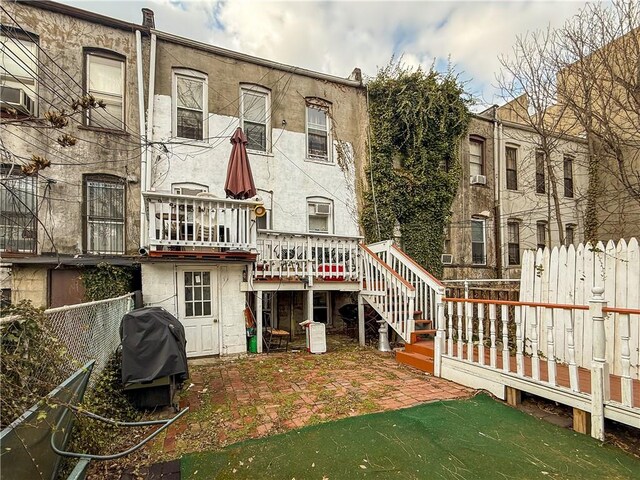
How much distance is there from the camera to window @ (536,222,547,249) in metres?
13.2

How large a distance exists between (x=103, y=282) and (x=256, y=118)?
5620 millimetres

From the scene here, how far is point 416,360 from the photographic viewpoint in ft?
18.3

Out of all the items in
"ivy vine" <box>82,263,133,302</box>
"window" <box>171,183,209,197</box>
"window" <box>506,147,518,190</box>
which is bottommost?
"ivy vine" <box>82,263,133,302</box>

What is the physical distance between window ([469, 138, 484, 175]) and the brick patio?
28.9 feet

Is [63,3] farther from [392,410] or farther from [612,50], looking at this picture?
[612,50]

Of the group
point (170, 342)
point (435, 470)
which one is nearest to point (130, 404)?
point (170, 342)

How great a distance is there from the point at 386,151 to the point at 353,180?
142 centimetres

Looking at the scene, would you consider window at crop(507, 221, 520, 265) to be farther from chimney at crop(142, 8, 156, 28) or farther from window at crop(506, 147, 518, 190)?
chimney at crop(142, 8, 156, 28)

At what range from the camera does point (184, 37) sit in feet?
26.9

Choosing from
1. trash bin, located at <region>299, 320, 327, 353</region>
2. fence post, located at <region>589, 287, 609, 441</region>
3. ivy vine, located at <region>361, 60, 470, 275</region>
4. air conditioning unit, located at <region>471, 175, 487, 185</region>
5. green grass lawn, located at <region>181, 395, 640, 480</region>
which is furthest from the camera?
air conditioning unit, located at <region>471, 175, 487, 185</region>

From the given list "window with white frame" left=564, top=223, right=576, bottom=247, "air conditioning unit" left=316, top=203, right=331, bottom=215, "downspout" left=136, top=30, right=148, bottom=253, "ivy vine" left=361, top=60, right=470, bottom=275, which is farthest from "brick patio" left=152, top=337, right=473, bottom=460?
"window with white frame" left=564, top=223, right=576, bottom=247

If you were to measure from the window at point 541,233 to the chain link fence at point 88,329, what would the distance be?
1442 cm

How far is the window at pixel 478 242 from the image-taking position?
11.9 meters

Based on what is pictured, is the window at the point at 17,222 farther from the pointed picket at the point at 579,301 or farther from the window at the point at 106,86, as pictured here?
the pointed picket at the point at 579,301
